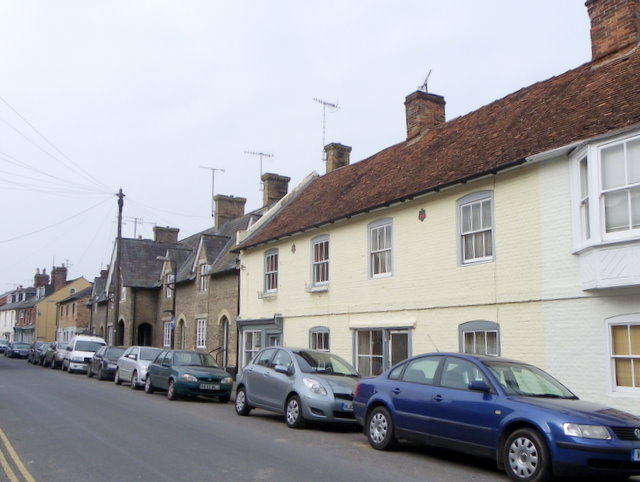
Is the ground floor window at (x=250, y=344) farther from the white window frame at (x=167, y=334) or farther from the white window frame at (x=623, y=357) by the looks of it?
the white window frame at (x=623, y=357)

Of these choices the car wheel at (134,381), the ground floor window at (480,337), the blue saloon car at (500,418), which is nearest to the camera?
the blue saloon car at (500,418)

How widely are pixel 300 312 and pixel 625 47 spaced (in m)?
11.7

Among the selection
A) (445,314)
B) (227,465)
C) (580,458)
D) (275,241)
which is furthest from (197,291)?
(580,458)

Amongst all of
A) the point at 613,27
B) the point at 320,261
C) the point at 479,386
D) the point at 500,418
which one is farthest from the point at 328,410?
the point at 613,27

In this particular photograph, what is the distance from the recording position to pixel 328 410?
38.8 feet

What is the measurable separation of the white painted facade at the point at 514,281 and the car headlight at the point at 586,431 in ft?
12.4

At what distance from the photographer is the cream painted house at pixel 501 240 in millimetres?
11164

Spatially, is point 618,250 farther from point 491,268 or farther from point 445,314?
point 445,314

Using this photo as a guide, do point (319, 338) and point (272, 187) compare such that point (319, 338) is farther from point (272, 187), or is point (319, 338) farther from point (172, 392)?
point (272, 187)

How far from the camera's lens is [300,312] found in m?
20.8

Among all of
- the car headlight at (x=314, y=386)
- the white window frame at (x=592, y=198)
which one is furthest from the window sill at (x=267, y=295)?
the white window frame at (x=592, y=198)

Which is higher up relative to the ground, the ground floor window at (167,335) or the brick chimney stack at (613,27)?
the brick chimney stack at (613,27)

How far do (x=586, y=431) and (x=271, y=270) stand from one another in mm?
16370

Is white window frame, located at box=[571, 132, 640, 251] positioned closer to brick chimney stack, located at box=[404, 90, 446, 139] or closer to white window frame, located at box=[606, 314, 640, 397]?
white window frame, located at box=[606, 314, 640, 397]
